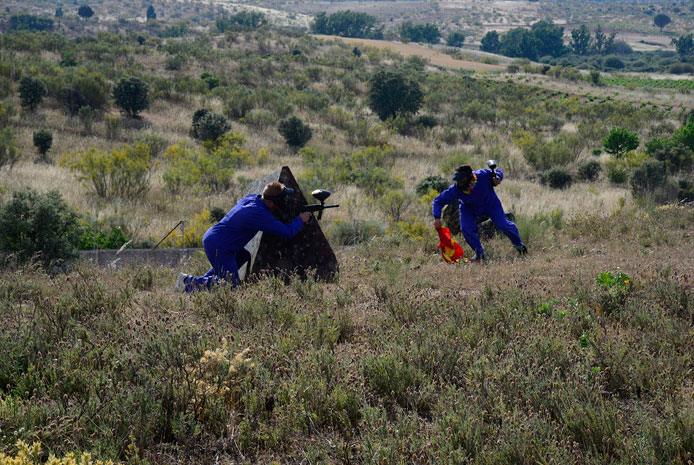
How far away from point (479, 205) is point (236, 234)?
3732 mm

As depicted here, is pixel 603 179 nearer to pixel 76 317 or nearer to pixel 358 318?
pixel 358 318

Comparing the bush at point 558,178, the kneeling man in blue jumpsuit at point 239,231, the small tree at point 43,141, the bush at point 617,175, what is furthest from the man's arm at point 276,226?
the bush at point 617,175

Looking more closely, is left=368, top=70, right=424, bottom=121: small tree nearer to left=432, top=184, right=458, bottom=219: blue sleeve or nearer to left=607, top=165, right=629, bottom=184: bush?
left=607, top=165, right=629, bottom=184: bush

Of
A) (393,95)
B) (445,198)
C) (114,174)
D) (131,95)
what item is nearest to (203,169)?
(114,174)

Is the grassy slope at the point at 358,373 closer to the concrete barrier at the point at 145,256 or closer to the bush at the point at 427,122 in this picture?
the concrete barrier at the point at 145,256

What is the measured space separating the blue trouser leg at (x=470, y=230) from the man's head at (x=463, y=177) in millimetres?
484

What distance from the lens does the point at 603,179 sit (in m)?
16.8

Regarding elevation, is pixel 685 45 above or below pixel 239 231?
above

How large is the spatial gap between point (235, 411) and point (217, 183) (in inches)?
442

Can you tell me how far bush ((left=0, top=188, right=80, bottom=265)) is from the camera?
7.09 metres

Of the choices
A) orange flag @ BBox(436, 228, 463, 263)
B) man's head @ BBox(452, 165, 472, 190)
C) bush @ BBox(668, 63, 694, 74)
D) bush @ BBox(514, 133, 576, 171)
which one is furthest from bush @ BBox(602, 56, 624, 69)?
orange flag @ BBox(436, 228, 463, 263)

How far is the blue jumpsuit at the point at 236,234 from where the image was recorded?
5344 millimetres

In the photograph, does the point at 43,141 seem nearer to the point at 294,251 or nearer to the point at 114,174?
the point at 114,174

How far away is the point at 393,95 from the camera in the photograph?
26.8 metres
